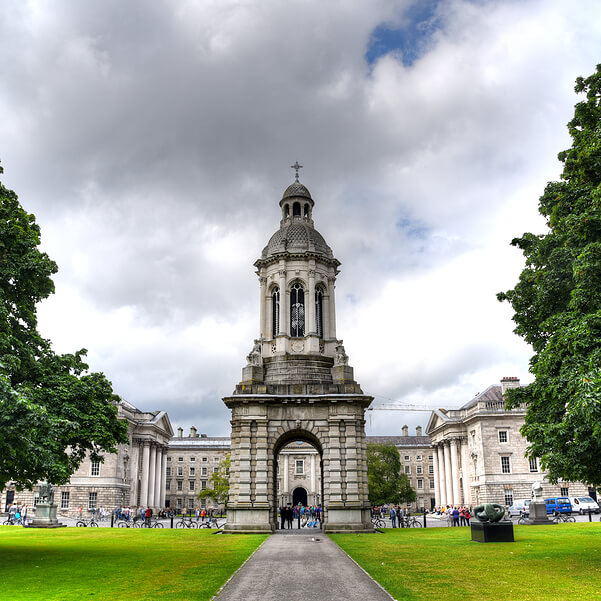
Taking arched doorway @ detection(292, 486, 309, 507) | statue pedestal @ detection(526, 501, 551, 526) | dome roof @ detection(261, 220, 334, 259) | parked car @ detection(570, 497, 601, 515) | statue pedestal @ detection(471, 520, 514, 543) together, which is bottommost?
arched doorway @ detection(292, 486, 309, 507)

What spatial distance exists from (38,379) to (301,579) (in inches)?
427

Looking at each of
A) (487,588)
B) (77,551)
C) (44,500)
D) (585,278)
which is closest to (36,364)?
(77,551)

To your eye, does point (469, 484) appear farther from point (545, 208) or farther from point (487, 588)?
point (487, 588)

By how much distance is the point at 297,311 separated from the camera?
38.4m

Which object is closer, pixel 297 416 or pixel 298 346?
pixel 297 416

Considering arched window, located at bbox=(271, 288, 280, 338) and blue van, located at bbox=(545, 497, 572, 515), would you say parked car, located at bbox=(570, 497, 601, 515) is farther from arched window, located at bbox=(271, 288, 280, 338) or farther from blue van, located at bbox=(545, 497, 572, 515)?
arched window, located at bbox=(271, 288, 280, 338)

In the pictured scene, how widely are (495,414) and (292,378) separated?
40.6 m

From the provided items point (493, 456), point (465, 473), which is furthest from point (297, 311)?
point (465, 473)

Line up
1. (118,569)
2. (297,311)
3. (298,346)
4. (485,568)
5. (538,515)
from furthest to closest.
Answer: (538,515), (297,311), (298,346), (118,569), (485,568)

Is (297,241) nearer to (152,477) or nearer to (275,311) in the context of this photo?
(275,311)

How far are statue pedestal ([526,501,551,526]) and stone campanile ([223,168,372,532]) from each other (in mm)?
13868

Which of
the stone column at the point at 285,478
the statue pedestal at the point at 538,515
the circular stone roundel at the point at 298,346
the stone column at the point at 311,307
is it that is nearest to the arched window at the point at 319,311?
the stone column at the point at 311,307

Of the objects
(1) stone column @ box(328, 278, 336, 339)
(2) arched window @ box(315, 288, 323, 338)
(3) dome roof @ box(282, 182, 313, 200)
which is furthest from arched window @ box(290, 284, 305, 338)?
(3) dome roof @ box(282, 182, 313, 200)

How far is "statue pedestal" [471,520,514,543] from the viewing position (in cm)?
2439
